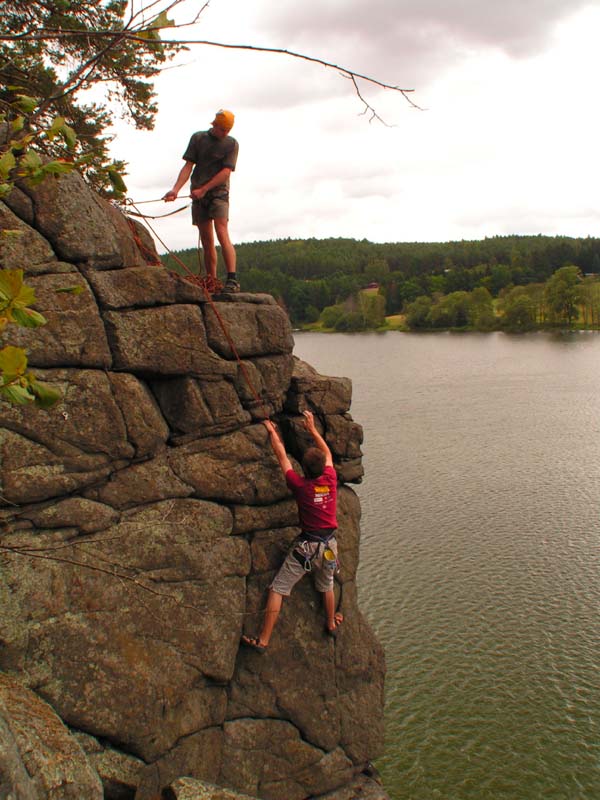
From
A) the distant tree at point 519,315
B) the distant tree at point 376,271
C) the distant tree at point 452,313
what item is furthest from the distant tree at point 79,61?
the distant tree at point 376,271

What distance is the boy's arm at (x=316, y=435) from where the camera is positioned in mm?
9195

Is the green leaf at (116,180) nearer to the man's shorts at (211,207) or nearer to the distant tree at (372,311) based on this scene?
the man's shorts at (211,207)

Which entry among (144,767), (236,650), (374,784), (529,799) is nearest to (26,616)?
(144,767)

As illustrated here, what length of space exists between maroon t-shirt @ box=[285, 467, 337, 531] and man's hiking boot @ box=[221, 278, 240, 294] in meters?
2.91

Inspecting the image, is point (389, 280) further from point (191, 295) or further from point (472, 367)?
point (191, 295)

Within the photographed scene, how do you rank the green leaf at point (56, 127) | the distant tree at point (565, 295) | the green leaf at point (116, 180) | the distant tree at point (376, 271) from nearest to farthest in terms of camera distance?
the green leaf at point (56, 127)
the green leaf at point (116, 180)
the distant tree at point (565, 295)
the distant tree at point (376, 271)

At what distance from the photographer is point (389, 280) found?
137 meters

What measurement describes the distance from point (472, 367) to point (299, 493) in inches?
2080

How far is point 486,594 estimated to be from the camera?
721 inches

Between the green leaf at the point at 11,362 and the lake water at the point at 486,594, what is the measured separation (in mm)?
11872

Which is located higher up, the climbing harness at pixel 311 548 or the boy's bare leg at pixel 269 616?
the climbing harness at pixel 311 548

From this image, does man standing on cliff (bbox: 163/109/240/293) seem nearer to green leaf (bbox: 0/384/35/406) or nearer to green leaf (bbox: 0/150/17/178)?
green leaf (bbox: 0/150/17/178)

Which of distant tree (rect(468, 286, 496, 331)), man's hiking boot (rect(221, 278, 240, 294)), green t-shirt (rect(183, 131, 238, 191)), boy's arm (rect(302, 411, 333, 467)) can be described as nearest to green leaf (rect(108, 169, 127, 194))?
man's hiking boot (rect(221, 278, 240, 294))

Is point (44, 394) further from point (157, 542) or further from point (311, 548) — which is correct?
point (311, 548)
